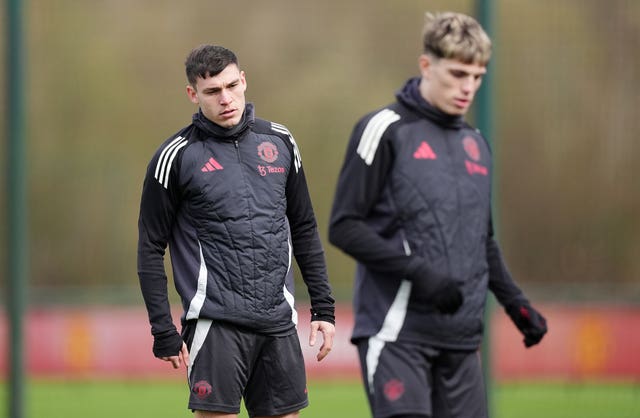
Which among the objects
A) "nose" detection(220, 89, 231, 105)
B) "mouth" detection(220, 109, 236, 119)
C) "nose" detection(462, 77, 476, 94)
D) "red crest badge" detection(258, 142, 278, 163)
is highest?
"nose" detection(462, 77, 476, 94)

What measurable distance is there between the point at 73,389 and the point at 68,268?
1666 millimetres

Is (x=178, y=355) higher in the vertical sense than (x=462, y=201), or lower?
lower

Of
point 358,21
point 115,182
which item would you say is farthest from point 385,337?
point 115,182

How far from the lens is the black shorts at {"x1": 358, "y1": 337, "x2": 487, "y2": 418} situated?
372cm

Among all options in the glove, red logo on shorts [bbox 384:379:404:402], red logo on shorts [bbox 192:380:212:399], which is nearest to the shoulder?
red logo on shorts [bbox 192:380:212:399]

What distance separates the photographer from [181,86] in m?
8.60

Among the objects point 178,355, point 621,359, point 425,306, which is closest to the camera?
point 425,306

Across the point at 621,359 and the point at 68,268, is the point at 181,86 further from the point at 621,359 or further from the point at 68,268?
the point at 621,359

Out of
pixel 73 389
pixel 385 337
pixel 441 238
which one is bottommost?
pixel 73 389

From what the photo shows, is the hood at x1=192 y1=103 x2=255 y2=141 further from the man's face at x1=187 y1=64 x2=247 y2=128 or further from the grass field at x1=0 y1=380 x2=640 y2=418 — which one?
the grass field at x1=0 y1=380 x2=640 y2=418

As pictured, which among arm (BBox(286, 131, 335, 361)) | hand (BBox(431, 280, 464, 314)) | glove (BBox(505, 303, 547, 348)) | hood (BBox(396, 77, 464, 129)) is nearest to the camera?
hand (BBox(431, 280, 464, 314))

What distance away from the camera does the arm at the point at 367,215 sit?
3684 mm

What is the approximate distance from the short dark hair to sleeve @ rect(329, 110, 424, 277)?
0.76 meters

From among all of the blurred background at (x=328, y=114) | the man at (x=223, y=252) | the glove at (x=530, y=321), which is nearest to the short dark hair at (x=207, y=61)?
the man at (x=223, y=252)
